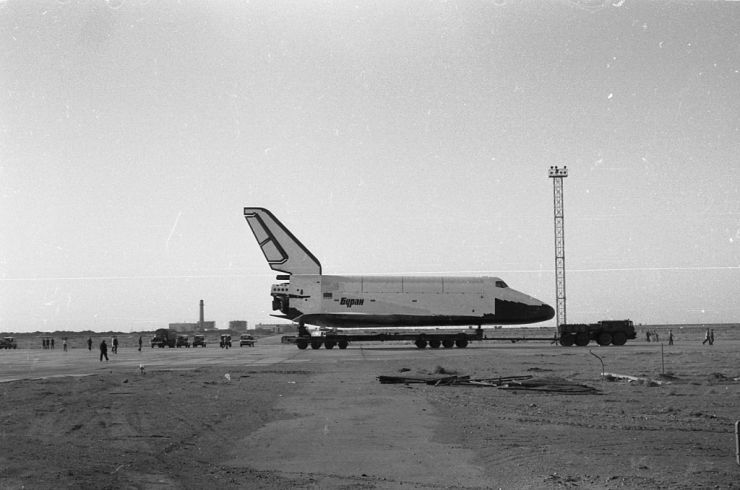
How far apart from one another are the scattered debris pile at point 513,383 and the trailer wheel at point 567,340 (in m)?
29.9

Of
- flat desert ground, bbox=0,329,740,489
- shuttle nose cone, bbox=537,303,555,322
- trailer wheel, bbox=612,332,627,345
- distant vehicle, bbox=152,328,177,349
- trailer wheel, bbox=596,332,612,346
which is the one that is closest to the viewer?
flat desert ground, bbox=0,329,740,489

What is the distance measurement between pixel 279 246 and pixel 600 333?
2662 centimetres

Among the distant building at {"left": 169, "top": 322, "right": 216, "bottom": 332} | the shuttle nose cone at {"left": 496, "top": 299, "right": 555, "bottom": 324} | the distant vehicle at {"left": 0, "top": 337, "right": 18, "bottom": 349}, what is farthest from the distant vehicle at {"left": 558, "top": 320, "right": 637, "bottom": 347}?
the distant building at {"left": 169, "top": 322, "right": 216, "bottom": 332}

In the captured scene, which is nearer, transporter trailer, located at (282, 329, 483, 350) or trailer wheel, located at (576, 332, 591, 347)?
transporter trailer, located at (282, 329, 483, 350)

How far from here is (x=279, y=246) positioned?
56.0 meters

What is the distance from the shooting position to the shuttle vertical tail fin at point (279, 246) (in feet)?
182

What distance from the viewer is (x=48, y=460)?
380 inches

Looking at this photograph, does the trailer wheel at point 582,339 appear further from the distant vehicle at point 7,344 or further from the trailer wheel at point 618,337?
the distant vehicle at point 7,344

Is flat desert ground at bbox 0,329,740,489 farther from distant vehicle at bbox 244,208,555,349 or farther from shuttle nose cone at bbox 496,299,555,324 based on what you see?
shuttle nose cone at bbox 496,299,555,324

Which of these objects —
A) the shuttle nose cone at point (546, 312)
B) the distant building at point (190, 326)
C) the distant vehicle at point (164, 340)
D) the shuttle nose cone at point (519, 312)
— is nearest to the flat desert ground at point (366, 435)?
the shuttle nose cone at point (519, 312)

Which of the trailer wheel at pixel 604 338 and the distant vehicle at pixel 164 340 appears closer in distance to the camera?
the trailer wheel at pixel 604 338

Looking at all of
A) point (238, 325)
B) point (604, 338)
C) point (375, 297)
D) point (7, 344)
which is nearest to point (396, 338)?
→ point (375, 297)

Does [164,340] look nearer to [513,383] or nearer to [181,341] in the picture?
[181,341]

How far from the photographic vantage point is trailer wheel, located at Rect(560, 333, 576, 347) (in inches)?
2009
